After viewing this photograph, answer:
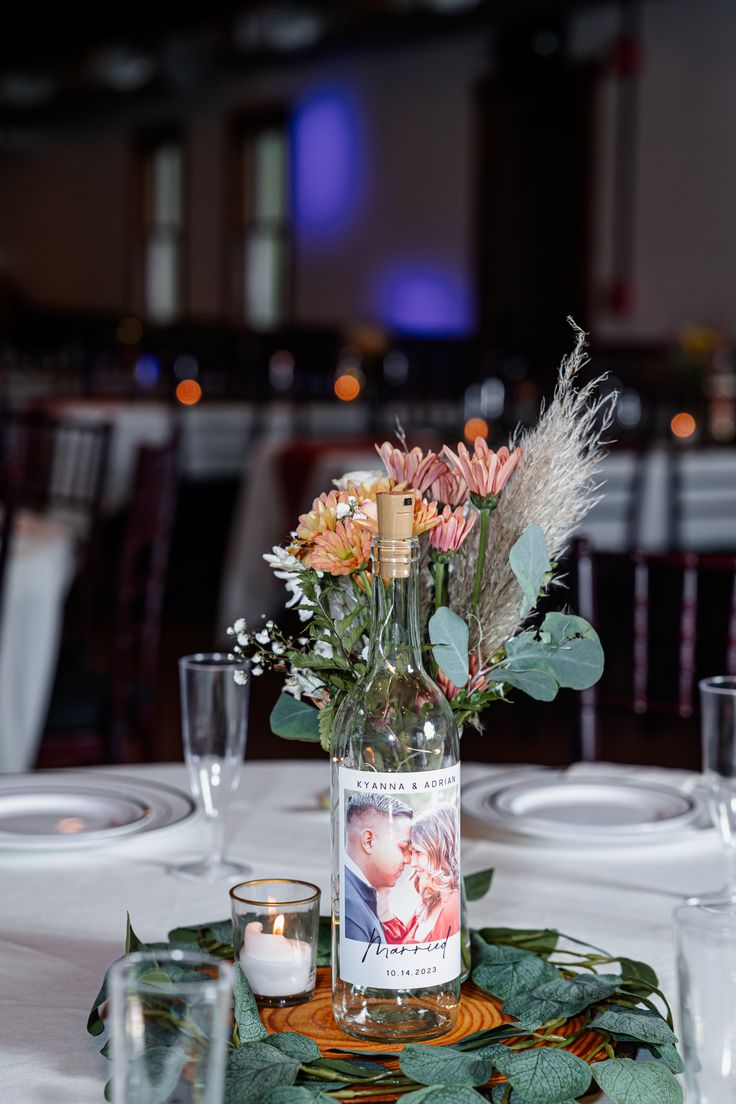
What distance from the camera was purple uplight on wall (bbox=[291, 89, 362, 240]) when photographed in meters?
11.4

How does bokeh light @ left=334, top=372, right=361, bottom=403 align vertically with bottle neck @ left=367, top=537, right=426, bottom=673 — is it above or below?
above

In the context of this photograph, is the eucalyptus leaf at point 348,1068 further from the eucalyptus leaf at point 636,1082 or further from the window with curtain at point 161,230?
the window with curtain at point 161,230

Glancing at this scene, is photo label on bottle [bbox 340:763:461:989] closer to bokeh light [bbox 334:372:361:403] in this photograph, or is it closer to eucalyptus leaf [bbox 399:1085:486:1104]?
eucalyptus leaf [bbox 399:1085:486:1104]

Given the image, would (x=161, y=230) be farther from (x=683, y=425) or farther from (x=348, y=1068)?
(x=348, y=1068)

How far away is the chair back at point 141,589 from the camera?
101 inches

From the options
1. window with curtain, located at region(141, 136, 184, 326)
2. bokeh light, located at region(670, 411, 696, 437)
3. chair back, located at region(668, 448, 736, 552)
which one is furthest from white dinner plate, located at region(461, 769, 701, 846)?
window with curtain, located at region(141, 136, 184, 326)

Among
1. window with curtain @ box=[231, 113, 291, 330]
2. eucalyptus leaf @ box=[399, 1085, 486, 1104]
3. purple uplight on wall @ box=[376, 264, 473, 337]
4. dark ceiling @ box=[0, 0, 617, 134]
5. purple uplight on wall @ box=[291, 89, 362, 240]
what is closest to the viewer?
eucalyptus leaf @ box=[399, 1085, 486, 1104]

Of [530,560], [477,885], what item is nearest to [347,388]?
[477,885]

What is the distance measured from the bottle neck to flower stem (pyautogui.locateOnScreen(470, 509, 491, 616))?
7 centimetres

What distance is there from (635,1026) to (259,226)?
39.5ft

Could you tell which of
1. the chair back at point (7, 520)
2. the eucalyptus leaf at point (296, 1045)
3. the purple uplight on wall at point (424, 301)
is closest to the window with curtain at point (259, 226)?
the purple uplight on wall at point (424, 301)

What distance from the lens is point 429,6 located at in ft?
28.9

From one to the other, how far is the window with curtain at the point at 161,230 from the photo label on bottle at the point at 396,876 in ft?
42.1

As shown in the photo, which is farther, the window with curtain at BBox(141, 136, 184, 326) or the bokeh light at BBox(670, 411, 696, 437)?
the window with curtain at BBox(141, 136, 184, 326)
